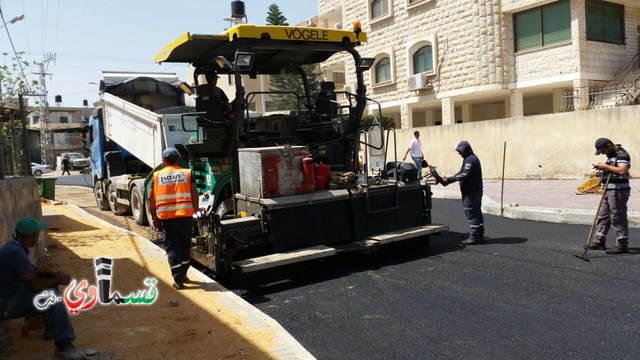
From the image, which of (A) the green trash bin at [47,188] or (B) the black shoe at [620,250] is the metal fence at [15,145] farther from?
(A) the green trash bin at [47,188]

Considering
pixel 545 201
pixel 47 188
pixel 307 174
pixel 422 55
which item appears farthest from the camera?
pixel 422 55

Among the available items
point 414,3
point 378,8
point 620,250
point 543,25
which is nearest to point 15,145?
point 620,250

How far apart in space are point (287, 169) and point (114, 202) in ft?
25.6

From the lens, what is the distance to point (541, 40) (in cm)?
2023

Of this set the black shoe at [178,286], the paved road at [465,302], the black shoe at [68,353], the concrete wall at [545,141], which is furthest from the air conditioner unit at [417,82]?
the black shoe at [68,353]

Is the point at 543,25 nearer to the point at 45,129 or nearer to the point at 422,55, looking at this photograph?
the point at 422,55

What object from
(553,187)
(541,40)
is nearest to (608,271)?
(553,187)

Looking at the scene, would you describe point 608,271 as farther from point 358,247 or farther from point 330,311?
point 330,311

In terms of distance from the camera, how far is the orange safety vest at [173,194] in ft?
18.7

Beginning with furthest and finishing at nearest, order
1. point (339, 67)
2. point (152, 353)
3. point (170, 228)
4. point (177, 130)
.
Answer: point (339, 67) → point (177, 130) → point (170, 228) → point (152, 353)

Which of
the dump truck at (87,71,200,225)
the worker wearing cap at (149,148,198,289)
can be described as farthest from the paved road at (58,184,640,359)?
the dump truck at (87,71,200,225)

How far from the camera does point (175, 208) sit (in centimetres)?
571

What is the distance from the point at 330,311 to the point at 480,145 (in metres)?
13.8

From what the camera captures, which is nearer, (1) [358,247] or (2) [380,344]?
(2) [380,344]
